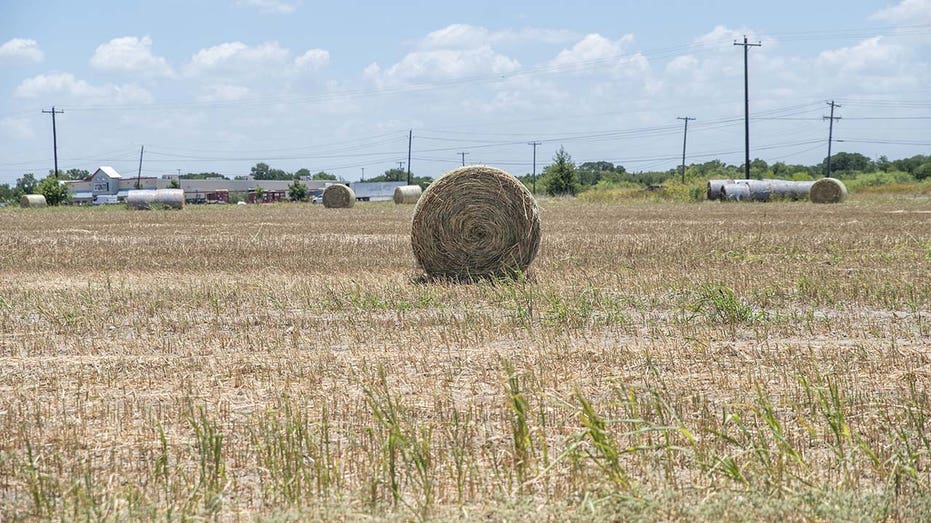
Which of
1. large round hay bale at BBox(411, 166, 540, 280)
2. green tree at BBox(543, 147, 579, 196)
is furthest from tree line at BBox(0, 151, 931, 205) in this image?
large round hay bale at BBox(411, 166, 540, 280)

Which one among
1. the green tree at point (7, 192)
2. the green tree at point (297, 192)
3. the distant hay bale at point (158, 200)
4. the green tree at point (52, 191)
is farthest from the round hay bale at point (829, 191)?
the green tree at point (7, 192)

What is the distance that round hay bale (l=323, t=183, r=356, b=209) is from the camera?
48.2 m

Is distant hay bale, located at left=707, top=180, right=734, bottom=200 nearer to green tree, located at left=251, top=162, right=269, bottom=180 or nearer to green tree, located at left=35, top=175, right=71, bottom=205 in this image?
green tree, located at left=35, top=175, right=71, bottom=205

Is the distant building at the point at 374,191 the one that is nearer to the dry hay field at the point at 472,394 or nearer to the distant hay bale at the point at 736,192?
the distant hay bale at the point at 736,192

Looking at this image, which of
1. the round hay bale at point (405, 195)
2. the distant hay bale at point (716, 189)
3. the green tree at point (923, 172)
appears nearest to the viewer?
the distant hay bale at point (716, 189)

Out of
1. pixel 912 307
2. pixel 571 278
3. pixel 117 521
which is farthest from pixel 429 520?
pixel 571 278

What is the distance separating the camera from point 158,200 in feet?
158

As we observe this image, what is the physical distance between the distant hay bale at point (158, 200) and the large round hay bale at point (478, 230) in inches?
1416

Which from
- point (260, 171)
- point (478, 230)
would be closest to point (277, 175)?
point (260, 171)

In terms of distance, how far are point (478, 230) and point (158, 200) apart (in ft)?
122

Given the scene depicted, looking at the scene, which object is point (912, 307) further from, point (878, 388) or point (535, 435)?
point (535, 435)

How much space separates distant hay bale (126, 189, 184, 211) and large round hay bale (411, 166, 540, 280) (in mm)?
35962

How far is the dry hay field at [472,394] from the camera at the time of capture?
14.8ft

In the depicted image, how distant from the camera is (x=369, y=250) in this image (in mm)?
17875
